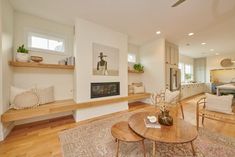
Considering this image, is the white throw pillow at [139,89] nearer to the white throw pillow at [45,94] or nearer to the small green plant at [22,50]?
the white throw pillow at [45,94]

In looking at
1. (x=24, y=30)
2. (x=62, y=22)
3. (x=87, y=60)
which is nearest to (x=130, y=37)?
(x=87, y=60)

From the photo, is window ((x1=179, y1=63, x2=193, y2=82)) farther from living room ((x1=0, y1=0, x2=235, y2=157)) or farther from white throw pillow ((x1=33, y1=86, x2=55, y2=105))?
white throw pillow ((x1=33, y1=86, x2=55, y2=105))

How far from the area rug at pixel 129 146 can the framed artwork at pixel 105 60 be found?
1744 mm

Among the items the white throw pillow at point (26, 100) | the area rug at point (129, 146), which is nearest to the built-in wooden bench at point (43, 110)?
the white throw pillow at point (26, 100)

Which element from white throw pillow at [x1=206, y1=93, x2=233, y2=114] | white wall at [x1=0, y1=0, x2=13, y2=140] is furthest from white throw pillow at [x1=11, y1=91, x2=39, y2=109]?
white throw pillow at [x1=206, y1=93, x2=233, y2=114]

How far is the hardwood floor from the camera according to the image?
1.73 m

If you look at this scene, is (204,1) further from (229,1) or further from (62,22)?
(62,22)

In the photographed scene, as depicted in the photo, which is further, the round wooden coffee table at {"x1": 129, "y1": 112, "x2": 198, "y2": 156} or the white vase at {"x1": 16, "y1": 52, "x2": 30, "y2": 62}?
the white vase at {"x1": 16, "y1": 52, "x2": 30, "y2": 62}

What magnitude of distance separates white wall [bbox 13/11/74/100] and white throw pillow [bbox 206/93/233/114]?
3583 mm

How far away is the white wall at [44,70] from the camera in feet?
8.79

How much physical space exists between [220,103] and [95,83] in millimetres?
3012

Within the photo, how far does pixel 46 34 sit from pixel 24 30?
46 cm

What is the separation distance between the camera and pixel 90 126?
2.59 meters

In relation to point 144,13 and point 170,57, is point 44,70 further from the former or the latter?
point 170,57
